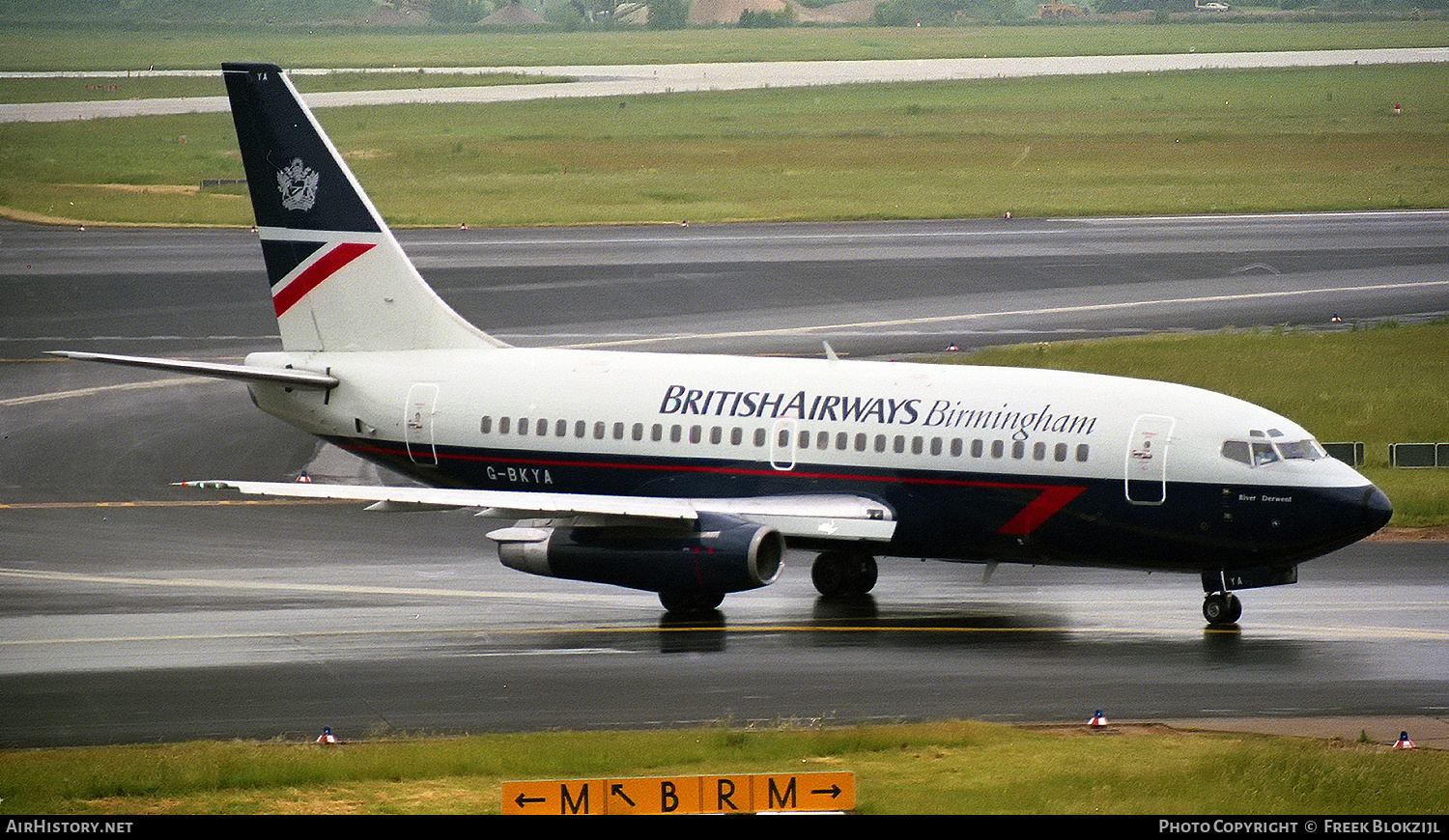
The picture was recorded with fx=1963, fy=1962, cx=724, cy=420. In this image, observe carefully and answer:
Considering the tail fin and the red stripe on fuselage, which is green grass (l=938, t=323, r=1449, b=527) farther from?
the red stripe on fuselage

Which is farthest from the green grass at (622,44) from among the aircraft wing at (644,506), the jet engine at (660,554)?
the jet engine at (660,554)

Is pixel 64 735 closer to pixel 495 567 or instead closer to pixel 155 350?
pixel 495 567

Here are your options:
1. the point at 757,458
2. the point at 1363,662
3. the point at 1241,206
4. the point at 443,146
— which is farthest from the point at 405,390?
the point at 443,146

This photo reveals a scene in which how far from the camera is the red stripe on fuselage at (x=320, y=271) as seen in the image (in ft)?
129

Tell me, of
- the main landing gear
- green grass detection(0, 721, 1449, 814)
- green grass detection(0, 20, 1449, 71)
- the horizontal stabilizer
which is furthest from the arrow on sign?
green grass detection(0, 20, 1449, 71)

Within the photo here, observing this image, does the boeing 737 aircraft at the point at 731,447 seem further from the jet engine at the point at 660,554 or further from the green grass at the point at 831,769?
the green grass at the point at 831,769

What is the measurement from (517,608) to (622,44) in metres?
160

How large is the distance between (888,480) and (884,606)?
105 inches

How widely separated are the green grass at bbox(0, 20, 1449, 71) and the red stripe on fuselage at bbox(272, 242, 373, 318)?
272 feet

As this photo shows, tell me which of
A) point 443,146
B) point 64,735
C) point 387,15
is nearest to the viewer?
point 64,735

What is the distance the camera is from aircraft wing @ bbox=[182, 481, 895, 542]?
32.0m

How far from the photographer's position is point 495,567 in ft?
128

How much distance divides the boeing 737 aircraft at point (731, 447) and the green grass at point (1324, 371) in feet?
44.2
